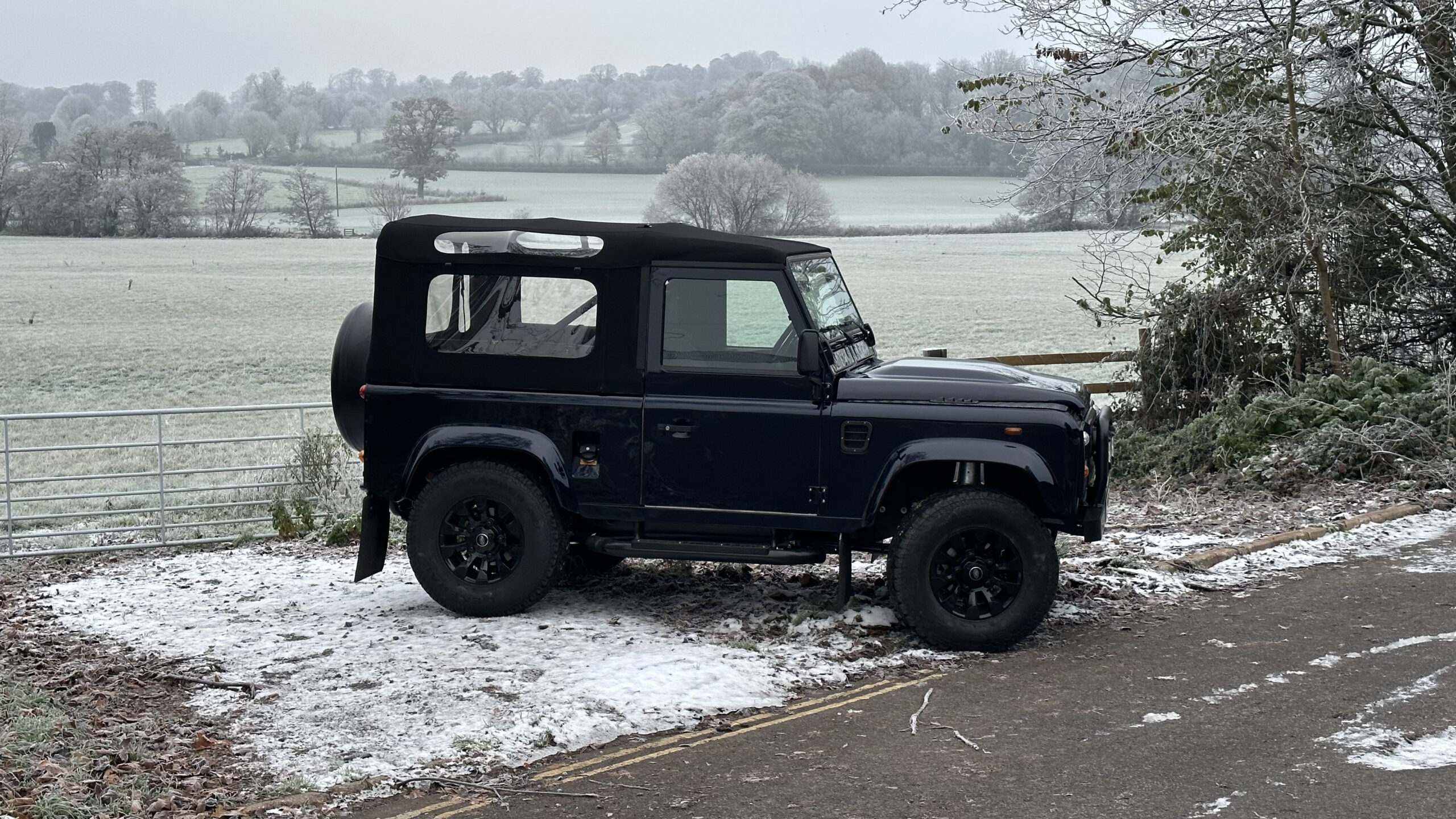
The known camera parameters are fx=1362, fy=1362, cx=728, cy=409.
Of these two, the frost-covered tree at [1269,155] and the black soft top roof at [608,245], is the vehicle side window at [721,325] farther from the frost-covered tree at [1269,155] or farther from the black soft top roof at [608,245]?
the frost-covered tree at [1269,155]

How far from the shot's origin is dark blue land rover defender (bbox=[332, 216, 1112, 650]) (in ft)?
23.9

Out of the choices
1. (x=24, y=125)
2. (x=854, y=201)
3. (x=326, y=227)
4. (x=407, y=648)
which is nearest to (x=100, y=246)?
(x=326, y=227)

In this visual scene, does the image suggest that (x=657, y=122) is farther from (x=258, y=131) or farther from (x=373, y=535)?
(x=373, y=535)

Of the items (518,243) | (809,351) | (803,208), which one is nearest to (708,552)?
(809,351)

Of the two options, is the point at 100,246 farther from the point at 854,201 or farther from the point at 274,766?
the point at 274,766

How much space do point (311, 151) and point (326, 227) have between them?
2080 cm

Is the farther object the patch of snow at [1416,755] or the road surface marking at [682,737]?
the road surface marking at [682,737]

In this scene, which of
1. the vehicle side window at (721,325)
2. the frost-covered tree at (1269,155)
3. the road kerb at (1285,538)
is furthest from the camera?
the frost-covered tree at (1269,155)

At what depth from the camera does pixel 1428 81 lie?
14.3 metres

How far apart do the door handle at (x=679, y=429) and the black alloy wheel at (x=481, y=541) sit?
3.66 ft

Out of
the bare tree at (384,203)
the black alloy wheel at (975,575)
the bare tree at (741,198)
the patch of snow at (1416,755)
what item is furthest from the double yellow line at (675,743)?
the bare tree at (384,203)

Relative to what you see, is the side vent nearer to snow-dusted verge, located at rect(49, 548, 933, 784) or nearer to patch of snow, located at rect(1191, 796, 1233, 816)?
snow-dusted verge, located at rect(49, 548, 933, 784)

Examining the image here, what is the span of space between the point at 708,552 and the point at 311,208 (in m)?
58.1

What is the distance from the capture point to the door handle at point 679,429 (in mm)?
7512
